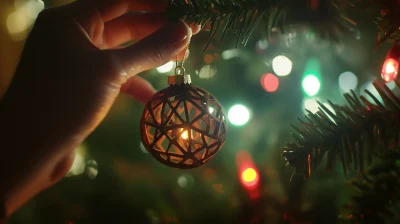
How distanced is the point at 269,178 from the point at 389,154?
0.59 m

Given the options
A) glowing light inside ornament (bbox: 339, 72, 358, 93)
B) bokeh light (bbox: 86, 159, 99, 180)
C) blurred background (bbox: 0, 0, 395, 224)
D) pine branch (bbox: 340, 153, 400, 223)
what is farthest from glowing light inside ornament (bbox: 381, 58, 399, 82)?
bokeh light (bbox: 86, 159, 99, 180)

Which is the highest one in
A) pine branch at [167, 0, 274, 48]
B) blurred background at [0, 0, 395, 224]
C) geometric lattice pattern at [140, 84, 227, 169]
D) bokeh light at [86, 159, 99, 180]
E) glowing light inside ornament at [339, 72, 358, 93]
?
pine branch at [167, 0, 274, 48]

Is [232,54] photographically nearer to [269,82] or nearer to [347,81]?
[269,82]

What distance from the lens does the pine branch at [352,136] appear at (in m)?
0.47

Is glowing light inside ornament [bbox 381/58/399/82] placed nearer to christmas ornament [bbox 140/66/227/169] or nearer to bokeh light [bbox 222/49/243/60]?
christmas ornament [bbox 140/66/227/169]

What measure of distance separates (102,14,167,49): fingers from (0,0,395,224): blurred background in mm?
240

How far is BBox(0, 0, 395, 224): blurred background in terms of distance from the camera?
1.01 meters

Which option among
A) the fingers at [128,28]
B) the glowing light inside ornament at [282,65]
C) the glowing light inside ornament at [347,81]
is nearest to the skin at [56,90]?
the fingers at [128,28]

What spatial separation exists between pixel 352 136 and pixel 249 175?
1.90 feet

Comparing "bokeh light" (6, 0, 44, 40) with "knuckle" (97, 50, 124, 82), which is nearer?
"knuckle" (97, 50, 124, 82)

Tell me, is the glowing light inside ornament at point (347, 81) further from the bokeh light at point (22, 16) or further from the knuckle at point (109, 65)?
the bokeh light at point (22, 16)

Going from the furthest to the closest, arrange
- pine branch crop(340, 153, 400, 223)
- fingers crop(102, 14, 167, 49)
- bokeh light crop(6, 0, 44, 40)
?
bokeh light crop(6, 0, 44, 40)
fingers crop(102, 14, 167, 49)
pine branch crop(340, 153, 400, 223)

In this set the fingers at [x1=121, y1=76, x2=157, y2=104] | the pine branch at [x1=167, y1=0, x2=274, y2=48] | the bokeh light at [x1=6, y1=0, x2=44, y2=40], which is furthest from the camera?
the bokeh light at [x1=6, y1=0, x2=44, y2=40]

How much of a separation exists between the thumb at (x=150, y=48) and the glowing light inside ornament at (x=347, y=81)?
0.78m
